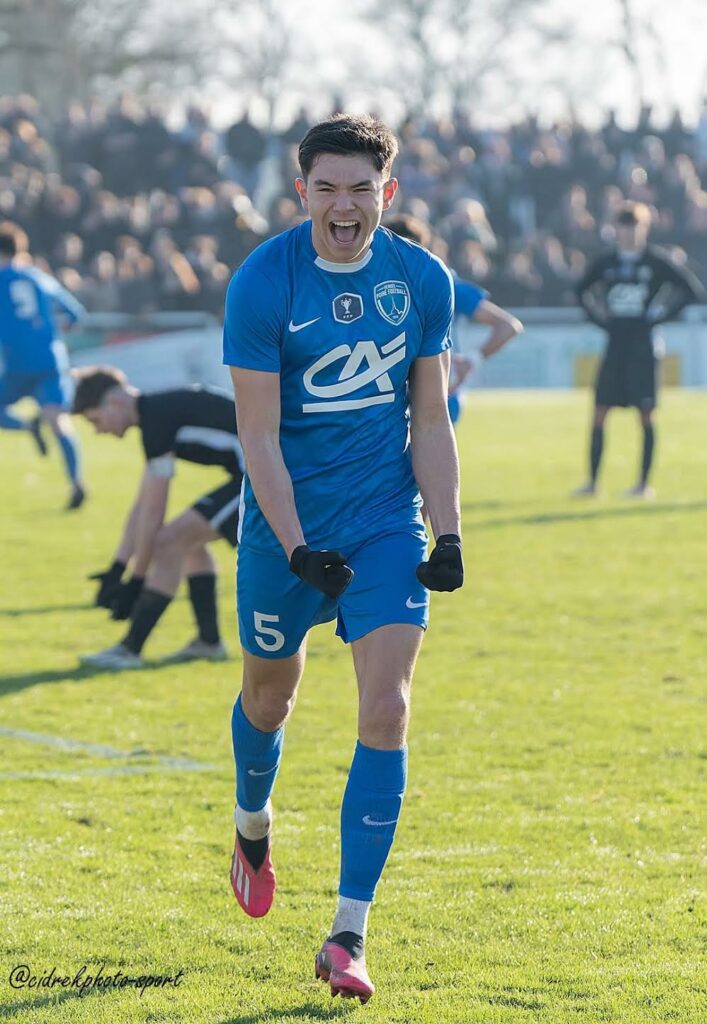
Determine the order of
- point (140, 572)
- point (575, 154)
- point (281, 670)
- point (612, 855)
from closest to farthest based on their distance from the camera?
point (281, 670) < point (612, 855) < point (140, 572) < point (575, 154)

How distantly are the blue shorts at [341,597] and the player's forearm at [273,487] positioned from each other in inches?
7.2

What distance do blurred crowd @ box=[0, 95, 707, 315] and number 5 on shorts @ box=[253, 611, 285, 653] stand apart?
63.7 ft

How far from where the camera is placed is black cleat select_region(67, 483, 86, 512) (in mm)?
14656

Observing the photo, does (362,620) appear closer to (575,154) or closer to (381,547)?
(381,547)

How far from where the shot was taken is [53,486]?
54.4 ft

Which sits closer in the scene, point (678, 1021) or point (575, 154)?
point (678, 1021)

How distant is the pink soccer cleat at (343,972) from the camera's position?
4039mm

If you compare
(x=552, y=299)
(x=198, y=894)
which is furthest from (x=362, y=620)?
(x=552, y=299)

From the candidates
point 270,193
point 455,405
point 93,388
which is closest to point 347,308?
point 93,388

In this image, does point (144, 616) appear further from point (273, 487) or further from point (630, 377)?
point (630, 377)

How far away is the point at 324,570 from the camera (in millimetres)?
4160

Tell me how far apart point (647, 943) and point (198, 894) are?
1.30 meters

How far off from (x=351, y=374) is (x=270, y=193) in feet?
89.8

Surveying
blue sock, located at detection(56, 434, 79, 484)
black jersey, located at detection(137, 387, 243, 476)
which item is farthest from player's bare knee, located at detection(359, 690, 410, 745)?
blue sock, located at detection(56, 434, 79, 484)
